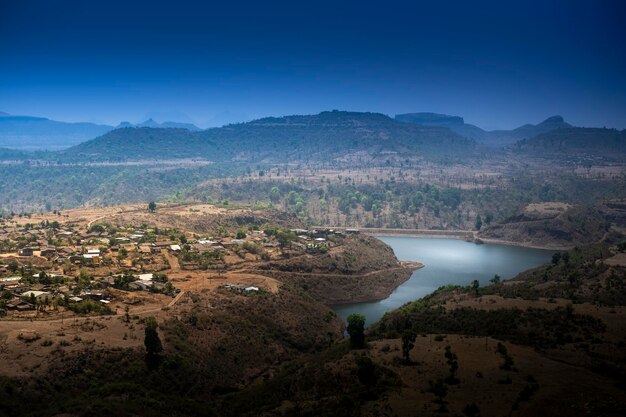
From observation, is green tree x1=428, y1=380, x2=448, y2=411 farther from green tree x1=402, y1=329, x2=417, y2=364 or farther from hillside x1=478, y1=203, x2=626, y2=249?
hillside x1=478, y1=203, x2=626, y2=249

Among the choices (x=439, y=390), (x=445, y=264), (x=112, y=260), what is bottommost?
(x=445, y=264)

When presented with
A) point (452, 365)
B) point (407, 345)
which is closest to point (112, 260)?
point (407, 345)

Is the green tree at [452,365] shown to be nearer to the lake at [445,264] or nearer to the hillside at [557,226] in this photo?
the lake at [445,264]

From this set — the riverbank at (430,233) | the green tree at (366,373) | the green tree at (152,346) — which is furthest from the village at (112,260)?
the riverbank at (430,233)

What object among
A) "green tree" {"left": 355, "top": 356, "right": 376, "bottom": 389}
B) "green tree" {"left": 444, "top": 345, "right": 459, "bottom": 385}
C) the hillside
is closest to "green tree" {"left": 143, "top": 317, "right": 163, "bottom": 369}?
"green tree" {"left": 355, "top": 356, "right": 376, "bottom": 389}

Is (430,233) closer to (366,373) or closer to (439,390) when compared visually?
(366,373)
